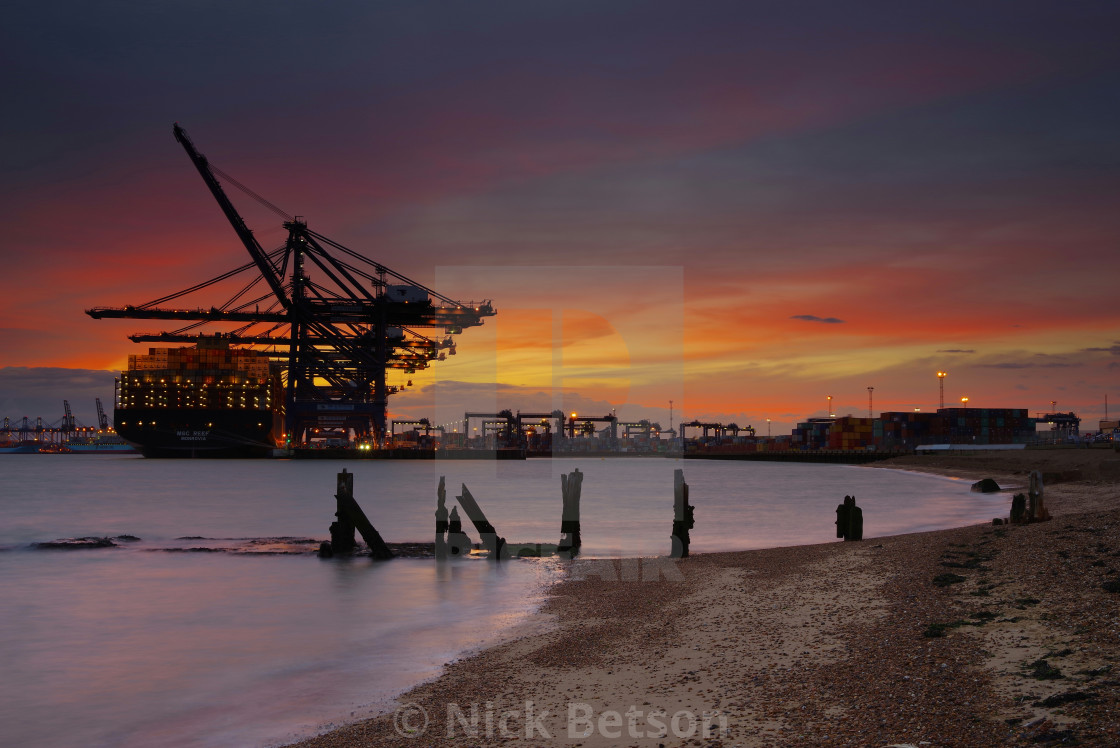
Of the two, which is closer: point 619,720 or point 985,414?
point 619,720

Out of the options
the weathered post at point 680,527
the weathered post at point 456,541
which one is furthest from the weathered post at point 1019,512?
the weathered post at point 456,541

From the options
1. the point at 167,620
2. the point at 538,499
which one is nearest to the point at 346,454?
the point at 538,499

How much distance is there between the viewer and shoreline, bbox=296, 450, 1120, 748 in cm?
612

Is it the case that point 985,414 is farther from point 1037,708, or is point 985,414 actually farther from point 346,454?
point 1037,708

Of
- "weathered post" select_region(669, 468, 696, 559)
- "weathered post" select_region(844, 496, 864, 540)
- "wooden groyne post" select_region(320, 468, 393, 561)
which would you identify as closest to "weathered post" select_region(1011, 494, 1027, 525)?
"weathered post" select_region(844, 496, 864, 540)

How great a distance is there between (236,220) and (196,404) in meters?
29.5

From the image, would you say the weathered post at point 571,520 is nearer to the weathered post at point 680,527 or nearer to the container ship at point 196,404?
the weathered post at point 680,527

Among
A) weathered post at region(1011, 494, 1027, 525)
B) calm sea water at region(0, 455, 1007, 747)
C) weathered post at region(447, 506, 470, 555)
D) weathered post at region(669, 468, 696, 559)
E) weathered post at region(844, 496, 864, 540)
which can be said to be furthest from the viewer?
weathered post at region(447, 506, 470, 555)

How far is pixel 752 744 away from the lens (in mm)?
6078

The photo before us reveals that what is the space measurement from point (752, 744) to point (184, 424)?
118 m

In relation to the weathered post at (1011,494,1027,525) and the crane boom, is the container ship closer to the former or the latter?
the crane boom

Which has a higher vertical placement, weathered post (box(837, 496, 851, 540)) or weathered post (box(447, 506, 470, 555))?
weathered post (box(837, 496, 851, 540))

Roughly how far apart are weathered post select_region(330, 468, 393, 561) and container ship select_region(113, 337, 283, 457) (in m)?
95.7

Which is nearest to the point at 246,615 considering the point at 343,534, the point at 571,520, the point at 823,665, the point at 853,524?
the point at 343,534
